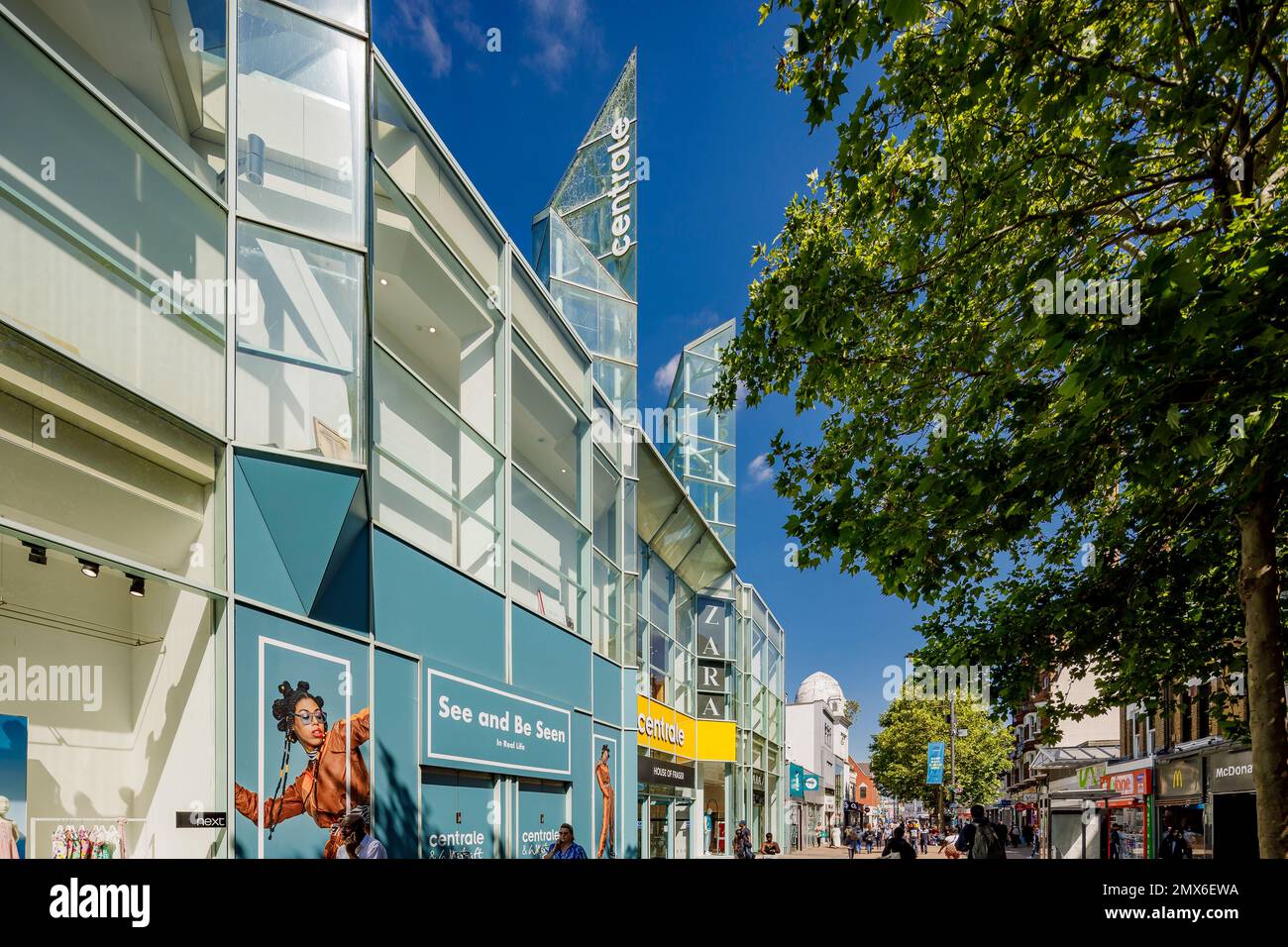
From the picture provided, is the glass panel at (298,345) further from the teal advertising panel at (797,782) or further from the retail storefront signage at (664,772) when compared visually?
the teal advertising panel at (797,782)

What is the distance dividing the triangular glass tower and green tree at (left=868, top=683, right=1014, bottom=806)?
45.7 metres

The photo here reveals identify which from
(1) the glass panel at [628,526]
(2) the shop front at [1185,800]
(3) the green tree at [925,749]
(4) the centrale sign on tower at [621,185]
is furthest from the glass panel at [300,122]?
(3) the green tree at [925,749]

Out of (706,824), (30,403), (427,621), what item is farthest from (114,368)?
Answer: (706,824)

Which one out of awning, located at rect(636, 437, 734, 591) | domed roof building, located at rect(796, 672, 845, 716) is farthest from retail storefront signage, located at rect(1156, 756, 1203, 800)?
domed roof building, located at rect(796, 672, 845, 716)

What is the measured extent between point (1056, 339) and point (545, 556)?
10940mm

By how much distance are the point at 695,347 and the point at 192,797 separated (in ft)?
88.6

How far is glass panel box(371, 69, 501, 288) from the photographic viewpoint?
1037 cm

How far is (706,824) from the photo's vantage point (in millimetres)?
31172

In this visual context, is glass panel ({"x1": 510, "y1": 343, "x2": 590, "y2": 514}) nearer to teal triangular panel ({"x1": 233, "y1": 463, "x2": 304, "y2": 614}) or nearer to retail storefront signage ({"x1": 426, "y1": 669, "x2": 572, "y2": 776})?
retail storefront signage ({"x1": 426, "y1": 669, "x2": 572, "y2": 776})

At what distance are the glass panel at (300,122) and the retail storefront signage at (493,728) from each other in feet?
17.4

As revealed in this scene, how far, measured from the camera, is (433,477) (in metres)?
11.2

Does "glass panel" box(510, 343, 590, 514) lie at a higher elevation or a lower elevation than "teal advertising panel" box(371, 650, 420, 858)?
higher
